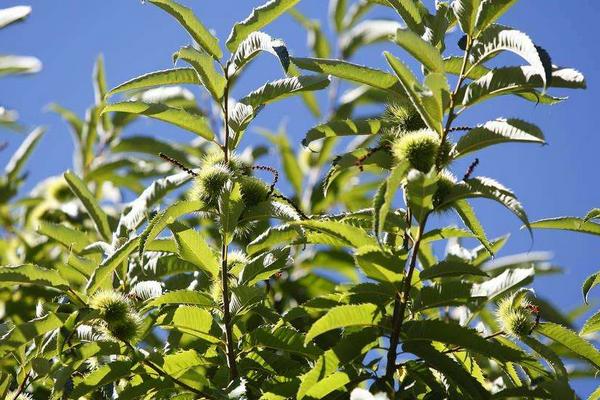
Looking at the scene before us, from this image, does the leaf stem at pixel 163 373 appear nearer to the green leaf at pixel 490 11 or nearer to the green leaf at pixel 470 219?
the green leaf at pixel 470 219

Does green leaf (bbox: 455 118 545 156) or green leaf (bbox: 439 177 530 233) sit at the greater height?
green leaf (bbox: 455 118 545 156)

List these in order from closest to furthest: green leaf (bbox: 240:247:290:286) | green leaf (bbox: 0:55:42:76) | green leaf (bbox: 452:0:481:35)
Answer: green leaf (bbox: 452:0:481:35) → green leaf (bbox: 240:247:290:286) → green leaf (bbox: 0:55:42:76)

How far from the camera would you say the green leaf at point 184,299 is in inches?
92.4

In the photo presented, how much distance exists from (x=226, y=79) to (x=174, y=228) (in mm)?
472

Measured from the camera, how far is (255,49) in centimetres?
238

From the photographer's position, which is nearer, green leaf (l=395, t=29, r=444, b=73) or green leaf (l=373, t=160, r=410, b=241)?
green leaf (l=373, t=160, r=410, b=241)

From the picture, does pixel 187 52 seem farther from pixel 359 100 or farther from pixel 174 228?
pixel 359 100

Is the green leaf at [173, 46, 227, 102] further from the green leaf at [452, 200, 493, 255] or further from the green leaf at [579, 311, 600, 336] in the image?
the green leaf at [579, 311, 600, 336]

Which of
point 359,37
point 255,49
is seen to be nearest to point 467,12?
point 255,49

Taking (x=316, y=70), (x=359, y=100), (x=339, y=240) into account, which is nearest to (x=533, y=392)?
(x=339, y=240)

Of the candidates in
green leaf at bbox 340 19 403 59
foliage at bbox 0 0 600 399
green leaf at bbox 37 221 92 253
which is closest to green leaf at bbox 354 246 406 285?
foliage at bbox 0 0 600 399

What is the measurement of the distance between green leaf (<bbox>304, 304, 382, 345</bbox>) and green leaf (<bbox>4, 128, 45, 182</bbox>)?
3319mm

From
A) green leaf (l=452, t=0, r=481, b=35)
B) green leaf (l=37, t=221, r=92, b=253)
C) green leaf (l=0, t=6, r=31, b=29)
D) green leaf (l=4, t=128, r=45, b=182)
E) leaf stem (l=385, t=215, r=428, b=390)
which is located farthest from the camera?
green leaf (l=4, t=128, r=45, b=182)

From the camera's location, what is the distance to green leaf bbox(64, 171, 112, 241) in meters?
3.11
